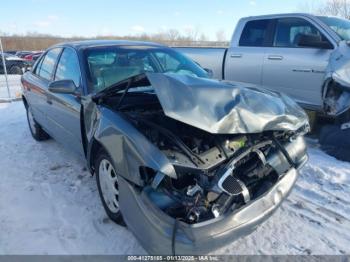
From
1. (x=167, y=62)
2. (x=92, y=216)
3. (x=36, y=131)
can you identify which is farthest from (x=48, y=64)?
(x=92, y=216)

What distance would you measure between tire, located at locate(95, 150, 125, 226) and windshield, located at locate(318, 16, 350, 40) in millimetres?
4513

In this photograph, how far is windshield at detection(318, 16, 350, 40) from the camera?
542cm

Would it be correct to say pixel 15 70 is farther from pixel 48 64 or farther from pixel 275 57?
pixel 275 57

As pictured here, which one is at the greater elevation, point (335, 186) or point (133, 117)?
point (133, 117)

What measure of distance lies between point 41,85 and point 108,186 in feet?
8.36

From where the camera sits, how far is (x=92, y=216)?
3.21 metres

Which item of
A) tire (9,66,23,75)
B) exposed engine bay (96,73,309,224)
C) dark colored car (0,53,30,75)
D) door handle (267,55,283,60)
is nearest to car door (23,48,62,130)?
exposed engine bay (96,73,309,224)

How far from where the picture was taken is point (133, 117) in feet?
9.06

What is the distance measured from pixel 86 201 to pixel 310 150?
3.34 meters

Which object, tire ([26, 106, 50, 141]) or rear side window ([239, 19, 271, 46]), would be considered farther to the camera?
rear side window ([239, 19, 271, 46])

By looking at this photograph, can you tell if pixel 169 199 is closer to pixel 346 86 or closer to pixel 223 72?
pixel 346 86

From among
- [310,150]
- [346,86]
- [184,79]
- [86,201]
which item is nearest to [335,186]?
[310,150]

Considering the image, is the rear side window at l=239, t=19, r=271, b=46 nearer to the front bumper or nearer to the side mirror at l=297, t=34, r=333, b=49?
the side mirror at l=297, t=34, r=333, b=49

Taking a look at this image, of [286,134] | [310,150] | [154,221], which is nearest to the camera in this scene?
[154,221]
